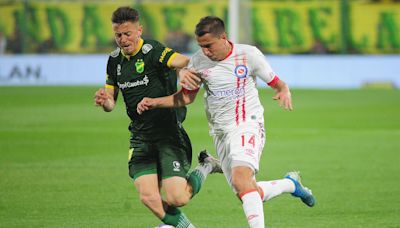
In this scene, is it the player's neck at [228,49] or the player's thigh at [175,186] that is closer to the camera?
the player's neck at [228,49]

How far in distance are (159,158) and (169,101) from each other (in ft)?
2.25

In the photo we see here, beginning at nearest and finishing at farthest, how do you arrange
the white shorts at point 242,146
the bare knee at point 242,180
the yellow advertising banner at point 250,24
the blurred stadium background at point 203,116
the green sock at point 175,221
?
1. the bare knee at point 242,180
2. the white shorts at point 242,146
3. the green sock at point 175,221
4. the blurred stadium background at point 203,116
5. the yellow advertising banner at point 250,24

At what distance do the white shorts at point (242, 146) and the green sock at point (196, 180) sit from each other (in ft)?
1.65

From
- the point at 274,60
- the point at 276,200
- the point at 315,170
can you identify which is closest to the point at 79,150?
the point at 315,170

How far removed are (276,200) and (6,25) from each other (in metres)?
25.4

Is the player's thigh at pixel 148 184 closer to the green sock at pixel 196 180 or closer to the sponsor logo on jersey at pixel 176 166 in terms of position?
the sponsor logo on jersey at pixel 176 166

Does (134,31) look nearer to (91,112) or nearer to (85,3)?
(91,112)

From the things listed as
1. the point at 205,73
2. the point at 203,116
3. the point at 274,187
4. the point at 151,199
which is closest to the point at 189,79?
the point at 205,73

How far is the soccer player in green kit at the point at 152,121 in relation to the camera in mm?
8539

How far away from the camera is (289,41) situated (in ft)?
112

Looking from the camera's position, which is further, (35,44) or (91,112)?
(35,44)

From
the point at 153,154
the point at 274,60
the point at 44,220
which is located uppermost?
the point at 153,154

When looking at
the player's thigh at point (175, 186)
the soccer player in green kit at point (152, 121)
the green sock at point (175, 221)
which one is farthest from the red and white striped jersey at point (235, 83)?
the green sock at point (175, 221)

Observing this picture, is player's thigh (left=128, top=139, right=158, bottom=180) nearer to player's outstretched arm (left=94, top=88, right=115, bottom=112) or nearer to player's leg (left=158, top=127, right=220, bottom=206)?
player's leg (left=158, top=127, right=220, bottom=206)
